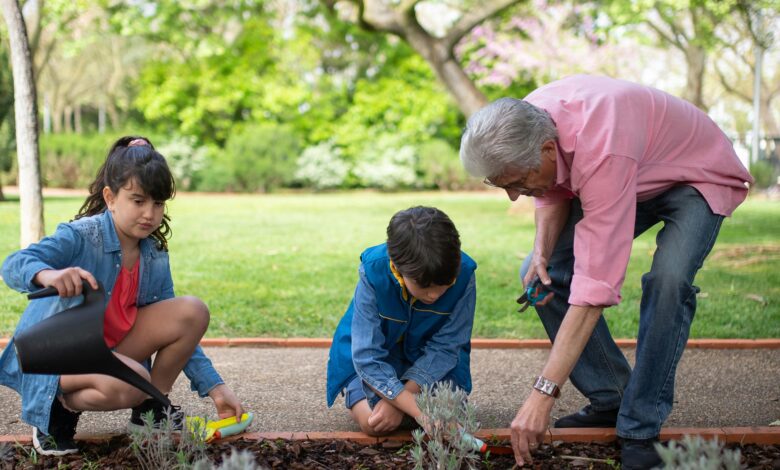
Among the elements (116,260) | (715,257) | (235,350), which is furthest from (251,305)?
(715,257)

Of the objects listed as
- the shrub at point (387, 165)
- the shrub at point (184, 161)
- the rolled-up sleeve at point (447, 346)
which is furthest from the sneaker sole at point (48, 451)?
the shrub at point (387, 165)

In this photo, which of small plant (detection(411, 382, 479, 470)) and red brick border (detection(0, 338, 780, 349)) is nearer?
small plant (detection(411, 382, 479, 470))

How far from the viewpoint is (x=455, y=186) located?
22859 millimetres

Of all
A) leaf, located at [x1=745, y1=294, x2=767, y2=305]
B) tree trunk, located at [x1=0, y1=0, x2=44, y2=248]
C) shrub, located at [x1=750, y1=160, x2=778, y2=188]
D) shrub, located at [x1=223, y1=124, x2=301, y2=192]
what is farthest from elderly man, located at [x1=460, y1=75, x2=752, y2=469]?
shrub, located at [x1=750, y1=160, x2=778, y2=188]

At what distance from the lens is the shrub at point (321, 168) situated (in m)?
22.7

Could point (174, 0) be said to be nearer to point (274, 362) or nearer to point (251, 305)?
point (251, 305)

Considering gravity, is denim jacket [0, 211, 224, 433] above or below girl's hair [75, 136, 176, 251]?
below

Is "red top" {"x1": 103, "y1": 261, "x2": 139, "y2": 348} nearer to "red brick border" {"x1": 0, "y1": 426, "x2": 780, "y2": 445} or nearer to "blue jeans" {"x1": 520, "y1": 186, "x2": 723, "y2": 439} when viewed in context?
"red brick border" {"x1": 0, "y1": 426, "x2": 780, "y2": 445}

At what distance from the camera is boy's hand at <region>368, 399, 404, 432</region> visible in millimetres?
2969

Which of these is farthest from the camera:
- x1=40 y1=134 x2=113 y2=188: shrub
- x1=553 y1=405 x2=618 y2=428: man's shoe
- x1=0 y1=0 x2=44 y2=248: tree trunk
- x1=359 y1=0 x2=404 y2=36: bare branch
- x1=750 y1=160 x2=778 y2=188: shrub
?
x1=40 y1=134 x2=113 y2=188: shrub

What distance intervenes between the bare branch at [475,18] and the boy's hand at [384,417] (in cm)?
961

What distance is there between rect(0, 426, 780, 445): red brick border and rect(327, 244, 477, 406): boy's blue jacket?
0.65ft

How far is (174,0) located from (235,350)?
1403 centimetres

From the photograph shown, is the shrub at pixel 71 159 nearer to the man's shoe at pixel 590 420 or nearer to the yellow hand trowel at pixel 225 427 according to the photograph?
the yellow hand trowel at pixel 225 427
